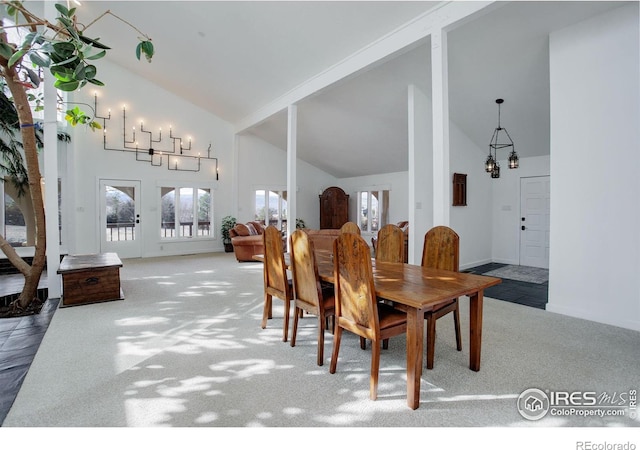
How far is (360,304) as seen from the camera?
2.06 metres

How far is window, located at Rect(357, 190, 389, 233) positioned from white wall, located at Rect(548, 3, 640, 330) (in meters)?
5.87

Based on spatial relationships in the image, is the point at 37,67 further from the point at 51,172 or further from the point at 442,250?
the point at 442,250

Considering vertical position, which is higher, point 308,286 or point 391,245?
point 391,245

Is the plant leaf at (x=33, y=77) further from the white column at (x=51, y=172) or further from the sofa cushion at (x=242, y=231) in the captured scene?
the sofa cushion at (x=242, y=231)

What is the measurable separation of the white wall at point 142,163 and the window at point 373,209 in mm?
4026

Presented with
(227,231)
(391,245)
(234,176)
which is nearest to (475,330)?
(391,245)

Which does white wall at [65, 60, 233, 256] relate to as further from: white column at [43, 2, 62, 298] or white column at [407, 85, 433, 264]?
white column at [407, 85, 433, 264]

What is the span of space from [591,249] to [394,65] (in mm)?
3487
